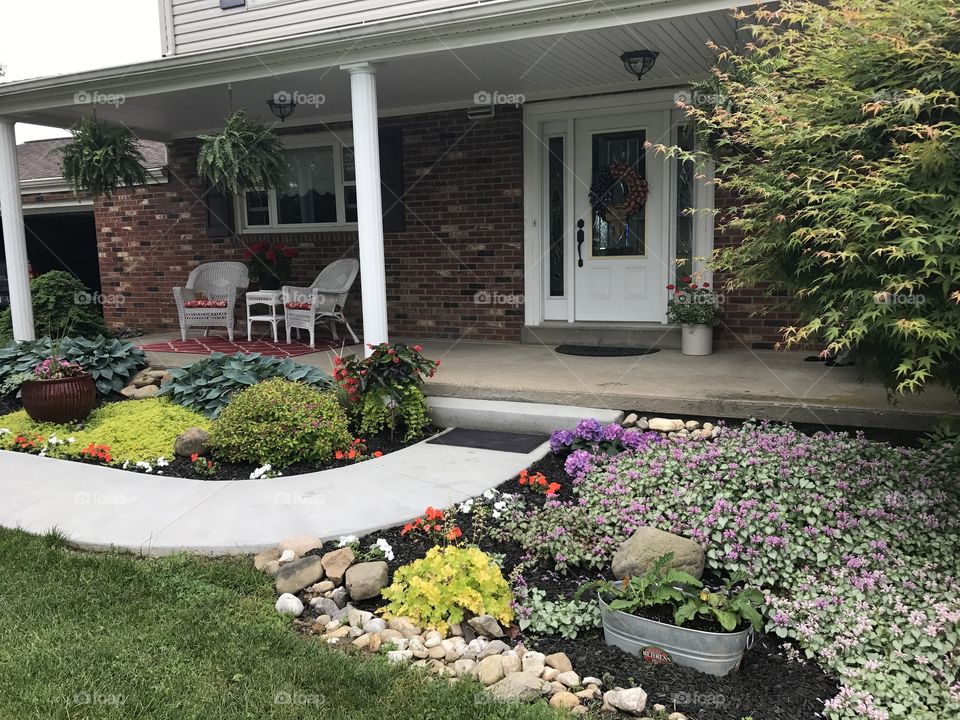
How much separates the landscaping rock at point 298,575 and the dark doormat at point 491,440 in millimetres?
1767

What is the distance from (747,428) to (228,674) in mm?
3012

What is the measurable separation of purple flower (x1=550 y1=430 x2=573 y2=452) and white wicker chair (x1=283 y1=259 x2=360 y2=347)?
3607 mm

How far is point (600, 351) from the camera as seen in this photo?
22.5 feet

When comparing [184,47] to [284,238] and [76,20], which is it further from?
[76,20]

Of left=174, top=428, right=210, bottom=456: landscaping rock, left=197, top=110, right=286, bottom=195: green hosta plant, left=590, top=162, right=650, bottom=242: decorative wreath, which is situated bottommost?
left=174, top=428, right=210, bottom=456: landscaping rock

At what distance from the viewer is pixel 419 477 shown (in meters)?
4.27

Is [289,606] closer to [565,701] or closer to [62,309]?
[565,701]

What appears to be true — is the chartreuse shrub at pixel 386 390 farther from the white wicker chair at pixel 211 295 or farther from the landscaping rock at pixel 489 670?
the white wicker chair at pixel 211 295

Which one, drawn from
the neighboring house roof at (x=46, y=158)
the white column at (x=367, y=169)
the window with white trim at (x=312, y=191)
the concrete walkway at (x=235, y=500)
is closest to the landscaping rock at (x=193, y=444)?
the concrete walkway at (x=235, y=500)

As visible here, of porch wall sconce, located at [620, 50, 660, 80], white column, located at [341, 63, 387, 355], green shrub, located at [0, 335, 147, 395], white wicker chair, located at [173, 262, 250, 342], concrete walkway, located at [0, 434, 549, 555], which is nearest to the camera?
concrete walkway, located at [0, 434, 549, 555]

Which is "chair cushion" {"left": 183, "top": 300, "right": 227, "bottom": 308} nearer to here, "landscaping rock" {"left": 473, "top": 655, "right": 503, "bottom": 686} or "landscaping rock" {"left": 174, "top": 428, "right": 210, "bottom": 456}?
"landscaping rock" {"left": 174, "top": 428, "right": 210, "bottom": 456}

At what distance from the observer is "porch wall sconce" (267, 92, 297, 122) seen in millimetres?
7023

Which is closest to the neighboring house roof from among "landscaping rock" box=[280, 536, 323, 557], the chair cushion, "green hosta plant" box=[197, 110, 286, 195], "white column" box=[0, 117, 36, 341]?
"white column" box=[0, 117, 36, 341]

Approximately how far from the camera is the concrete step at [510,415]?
15.6ft
